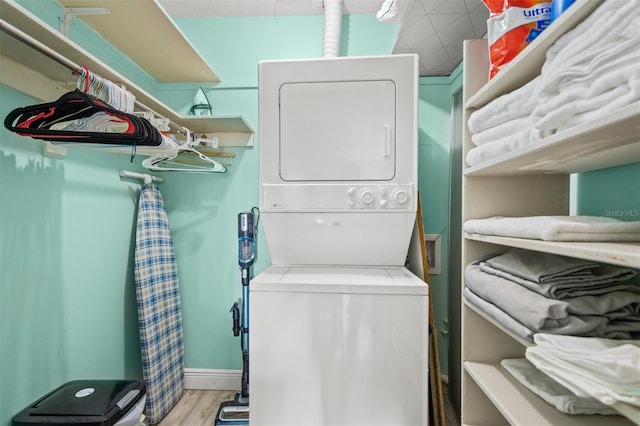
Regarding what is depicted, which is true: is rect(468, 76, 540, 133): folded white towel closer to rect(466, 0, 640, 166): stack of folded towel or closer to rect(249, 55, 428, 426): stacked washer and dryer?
rect(466, 0, 640, 166): stack of folded towel

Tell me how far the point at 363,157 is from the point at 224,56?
155 centimetres

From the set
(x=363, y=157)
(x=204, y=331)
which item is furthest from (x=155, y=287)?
(x=363, y=157)

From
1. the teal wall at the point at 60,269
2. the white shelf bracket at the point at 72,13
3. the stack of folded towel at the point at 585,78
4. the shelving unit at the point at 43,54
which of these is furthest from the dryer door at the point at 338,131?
the teal wall at the point at 60,269

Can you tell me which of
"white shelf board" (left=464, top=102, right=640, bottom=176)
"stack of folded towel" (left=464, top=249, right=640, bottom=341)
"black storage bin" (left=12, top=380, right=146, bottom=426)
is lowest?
"black storage bin" (left=12, top=380, right=146, bottom=426)

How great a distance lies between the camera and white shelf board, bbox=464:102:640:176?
56cm

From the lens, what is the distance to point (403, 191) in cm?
156

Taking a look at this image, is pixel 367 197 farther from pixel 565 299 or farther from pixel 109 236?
pixel 109 236

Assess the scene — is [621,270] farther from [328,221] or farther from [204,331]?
[204,331]

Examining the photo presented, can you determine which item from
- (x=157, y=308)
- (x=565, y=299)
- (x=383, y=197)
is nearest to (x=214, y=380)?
(x=157, y=308)

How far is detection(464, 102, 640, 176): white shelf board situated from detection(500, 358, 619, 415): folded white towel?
68 centimetres

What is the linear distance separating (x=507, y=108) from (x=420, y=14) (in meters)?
0.88

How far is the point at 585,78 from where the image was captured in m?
0.65

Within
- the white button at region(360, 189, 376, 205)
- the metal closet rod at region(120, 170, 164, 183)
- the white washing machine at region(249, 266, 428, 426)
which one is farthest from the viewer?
the metal closet rod at region(120, 170, 164, 183)

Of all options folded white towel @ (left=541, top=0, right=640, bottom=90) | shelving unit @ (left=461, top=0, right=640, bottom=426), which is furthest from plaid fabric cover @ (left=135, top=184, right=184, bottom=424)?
folded white towel @ (left=541, top=0, right=640, bottom=90)
